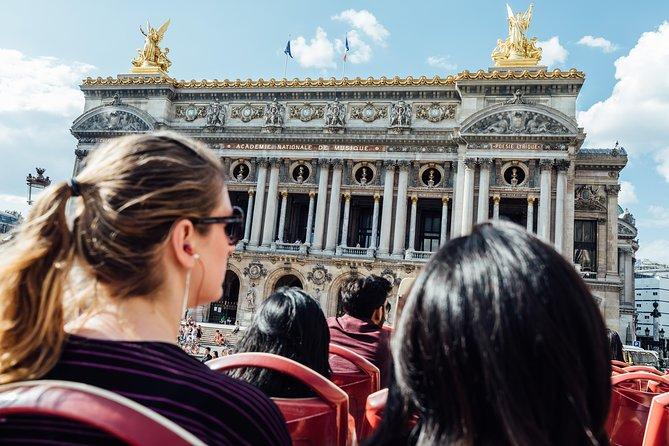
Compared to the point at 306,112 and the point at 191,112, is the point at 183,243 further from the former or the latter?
the point at 191,112

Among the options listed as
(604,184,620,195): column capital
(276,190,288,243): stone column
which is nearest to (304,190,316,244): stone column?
(276,190,288,243): stone column

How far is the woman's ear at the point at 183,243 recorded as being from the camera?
2.04 meters

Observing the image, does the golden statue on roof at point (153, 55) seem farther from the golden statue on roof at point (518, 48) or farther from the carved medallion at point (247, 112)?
the golden statue on roof at point (518, 48)

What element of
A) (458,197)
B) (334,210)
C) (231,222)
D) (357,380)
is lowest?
(357,380)

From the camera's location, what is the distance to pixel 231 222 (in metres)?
2.28

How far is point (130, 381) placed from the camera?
1.59 meters

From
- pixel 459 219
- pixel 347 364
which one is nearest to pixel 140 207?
pixel 347 364

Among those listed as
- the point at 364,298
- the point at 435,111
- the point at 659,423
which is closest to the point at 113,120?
the point at 435,111

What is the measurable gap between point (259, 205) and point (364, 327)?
31.7 metres

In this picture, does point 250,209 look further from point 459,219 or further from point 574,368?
point 574,368

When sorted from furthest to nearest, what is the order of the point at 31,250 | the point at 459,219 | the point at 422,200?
the point at 422,200 < the point at 459,219 < the point at 31,250

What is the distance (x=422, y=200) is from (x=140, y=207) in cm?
3479

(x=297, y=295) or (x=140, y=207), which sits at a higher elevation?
(x=140, y=207)

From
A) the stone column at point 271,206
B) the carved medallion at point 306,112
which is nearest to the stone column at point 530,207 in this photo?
the carved medallion at point 306,112
